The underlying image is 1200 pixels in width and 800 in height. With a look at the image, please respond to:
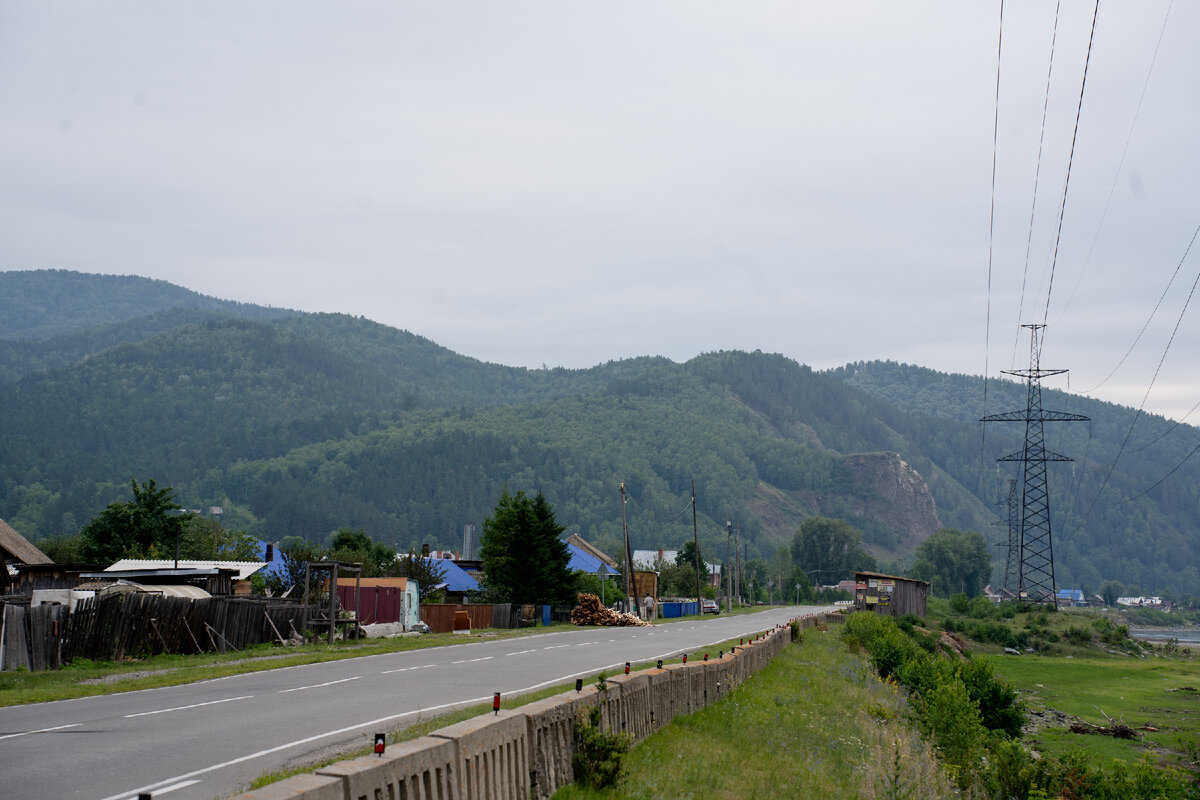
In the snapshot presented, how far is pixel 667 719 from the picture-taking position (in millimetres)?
14734

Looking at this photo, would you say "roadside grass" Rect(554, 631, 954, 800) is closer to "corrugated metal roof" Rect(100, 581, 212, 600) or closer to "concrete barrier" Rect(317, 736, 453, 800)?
"concrete barrier" Rect(317, 736, 453, 800)

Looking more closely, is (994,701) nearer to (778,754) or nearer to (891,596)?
(778,754)

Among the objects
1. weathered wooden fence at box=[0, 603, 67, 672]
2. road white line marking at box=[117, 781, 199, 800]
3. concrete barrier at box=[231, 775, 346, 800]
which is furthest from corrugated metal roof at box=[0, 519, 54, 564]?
concrete barrier at box=[231, 775, 346, 800]

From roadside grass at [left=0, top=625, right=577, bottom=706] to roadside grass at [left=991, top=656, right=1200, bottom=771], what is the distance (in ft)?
77.3

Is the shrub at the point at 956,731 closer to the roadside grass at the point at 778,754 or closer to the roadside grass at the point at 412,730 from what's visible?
the roadside grass at the point at 778,754

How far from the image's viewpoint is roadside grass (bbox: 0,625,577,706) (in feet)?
60.8

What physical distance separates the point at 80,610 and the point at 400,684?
35.4 ft

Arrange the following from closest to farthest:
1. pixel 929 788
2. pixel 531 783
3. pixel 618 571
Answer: pixel 531 783
pixel 929 788
pixel 618 571

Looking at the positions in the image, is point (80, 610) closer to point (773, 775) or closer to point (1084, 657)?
point (773, 775)

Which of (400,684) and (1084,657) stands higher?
(400,684)

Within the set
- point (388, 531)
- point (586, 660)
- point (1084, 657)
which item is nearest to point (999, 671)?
point (1084, 657)

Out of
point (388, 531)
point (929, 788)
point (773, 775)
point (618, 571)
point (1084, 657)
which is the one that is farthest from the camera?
point (388, 531)

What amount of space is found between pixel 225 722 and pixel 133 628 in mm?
14532

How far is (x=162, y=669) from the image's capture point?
934 inches
